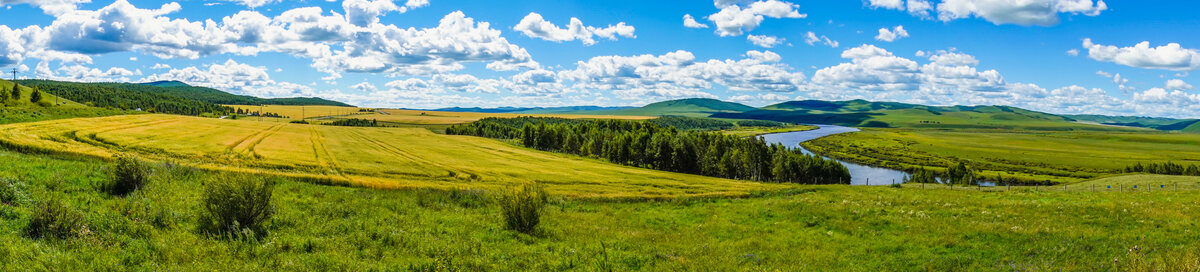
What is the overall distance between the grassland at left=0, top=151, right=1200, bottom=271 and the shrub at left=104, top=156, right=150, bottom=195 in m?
0.73

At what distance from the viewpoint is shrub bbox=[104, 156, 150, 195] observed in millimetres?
19906

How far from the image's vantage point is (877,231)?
70.6 ft

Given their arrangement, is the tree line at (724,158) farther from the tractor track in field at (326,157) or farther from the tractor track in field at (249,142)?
the tractor track in field at (249,142)

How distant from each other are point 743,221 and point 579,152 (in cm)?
11590

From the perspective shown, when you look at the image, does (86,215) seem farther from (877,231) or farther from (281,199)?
(877,231)

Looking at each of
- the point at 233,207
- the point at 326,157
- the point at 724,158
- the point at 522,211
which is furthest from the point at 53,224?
the point at 724,158

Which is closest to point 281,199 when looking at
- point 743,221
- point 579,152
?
point 743,221

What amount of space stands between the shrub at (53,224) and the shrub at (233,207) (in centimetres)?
288

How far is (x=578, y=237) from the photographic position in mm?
20109

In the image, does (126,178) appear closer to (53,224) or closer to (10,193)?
(10,193)

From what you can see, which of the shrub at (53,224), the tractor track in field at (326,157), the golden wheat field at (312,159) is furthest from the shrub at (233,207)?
the tractor track in field at (326,157)

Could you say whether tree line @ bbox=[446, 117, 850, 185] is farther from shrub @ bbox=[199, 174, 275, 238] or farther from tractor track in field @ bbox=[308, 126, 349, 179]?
shrub @ bbox=[199, 174, 275, 238]

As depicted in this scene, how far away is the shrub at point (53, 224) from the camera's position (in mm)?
13060

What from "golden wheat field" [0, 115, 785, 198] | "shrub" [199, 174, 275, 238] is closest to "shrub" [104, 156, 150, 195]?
"shrub" [199, 174, 275, 238]
